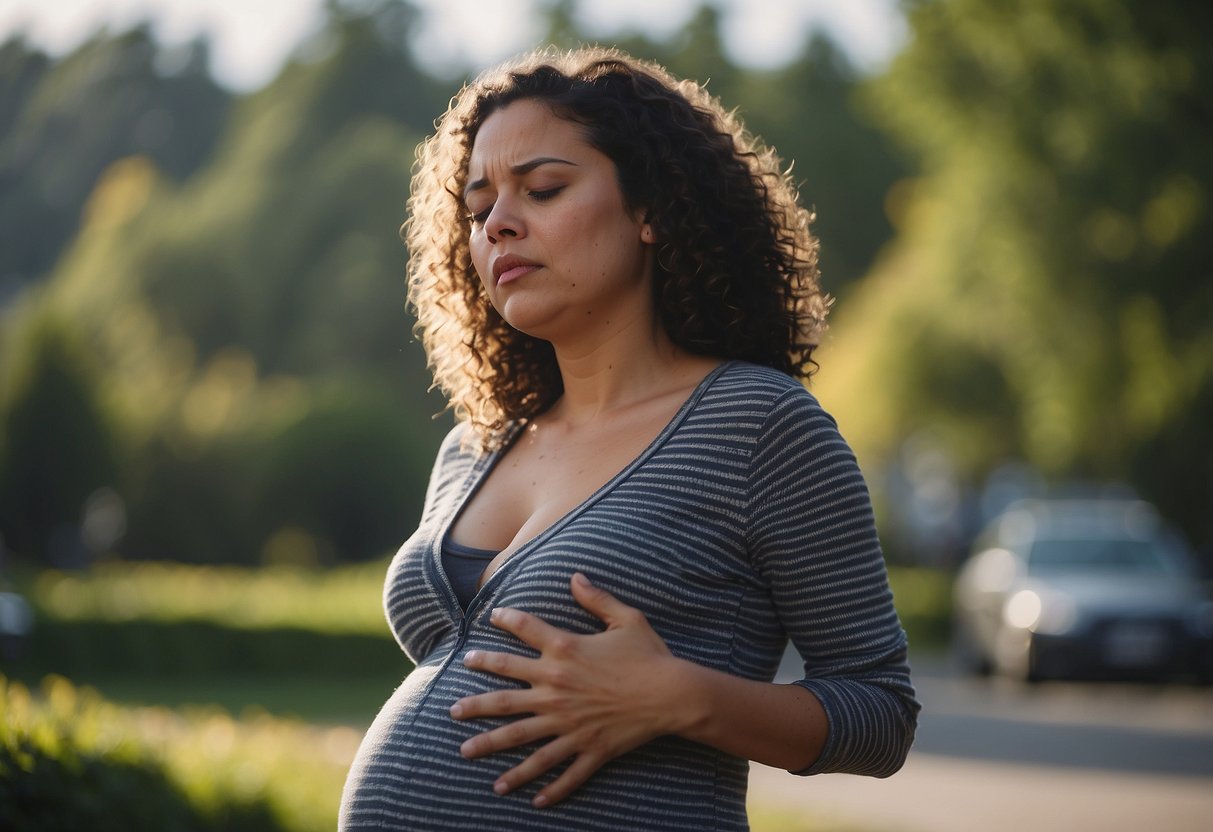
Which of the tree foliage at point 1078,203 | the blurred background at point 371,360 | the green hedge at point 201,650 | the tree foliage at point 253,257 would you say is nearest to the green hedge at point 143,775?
the blurred background at point 371,360

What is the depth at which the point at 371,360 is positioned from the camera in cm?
4153

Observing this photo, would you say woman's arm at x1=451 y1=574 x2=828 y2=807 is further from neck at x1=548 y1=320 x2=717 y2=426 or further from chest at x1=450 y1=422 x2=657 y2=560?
neck at x1=548 y1=320 x2=717 y2=426

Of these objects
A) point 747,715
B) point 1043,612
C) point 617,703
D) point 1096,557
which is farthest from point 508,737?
point 1096,557

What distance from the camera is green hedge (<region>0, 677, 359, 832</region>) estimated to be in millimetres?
3674

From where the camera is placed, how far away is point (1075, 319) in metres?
19.1

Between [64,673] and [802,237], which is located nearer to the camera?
[802,237]

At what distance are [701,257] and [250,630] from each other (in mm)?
14743

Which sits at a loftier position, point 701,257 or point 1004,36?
point 1004,36

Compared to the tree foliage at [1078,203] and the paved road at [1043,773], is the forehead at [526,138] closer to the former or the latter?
the paved road at [1043,773]

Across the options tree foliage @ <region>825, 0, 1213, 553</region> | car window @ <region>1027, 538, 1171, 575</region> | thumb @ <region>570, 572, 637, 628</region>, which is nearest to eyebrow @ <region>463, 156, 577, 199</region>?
thumb @ <region>570, 572, 637, 628</region>

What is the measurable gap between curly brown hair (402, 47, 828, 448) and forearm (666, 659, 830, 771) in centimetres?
65

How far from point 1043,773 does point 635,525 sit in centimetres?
855

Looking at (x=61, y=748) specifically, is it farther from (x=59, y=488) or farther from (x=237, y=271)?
(x=237, y=271)

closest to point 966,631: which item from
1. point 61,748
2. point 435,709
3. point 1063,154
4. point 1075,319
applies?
point 1075,319
